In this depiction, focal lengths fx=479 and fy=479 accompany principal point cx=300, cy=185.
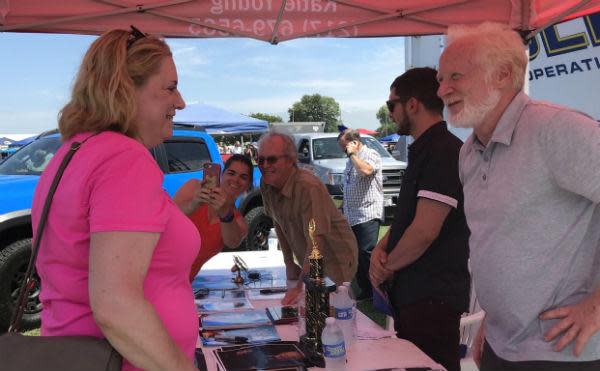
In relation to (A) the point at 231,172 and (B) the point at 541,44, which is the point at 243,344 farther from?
(B) the point at 541,44

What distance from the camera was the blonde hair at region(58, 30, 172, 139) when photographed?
1112 mm

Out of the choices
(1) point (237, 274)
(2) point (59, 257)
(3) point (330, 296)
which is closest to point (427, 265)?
(3) point (330, 296)

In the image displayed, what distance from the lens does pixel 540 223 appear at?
57.3 inches

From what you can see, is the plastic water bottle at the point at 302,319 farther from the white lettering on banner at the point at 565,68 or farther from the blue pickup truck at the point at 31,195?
the white lettering on banner at the point at 565,68

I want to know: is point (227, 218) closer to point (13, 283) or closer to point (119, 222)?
point (119, 222)

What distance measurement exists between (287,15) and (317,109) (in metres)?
105

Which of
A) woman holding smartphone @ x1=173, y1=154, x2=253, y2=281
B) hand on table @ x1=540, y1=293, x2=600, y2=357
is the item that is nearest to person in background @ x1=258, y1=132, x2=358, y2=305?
woman holding smartphone @ x1=173, y1=154, x2=253, y2=281

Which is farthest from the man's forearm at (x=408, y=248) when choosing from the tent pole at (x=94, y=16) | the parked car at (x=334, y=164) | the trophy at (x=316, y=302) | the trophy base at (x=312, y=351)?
the parked car at (x=334, y=164)

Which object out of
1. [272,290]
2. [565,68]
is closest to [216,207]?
[272,290]

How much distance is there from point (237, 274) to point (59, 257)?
210cm

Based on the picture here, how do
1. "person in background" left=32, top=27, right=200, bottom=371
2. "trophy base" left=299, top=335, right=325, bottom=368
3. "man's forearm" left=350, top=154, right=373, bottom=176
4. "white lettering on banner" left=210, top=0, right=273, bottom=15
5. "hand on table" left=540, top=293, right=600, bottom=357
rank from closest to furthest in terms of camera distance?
"person in background" left=32, top=27, right=200, bottom=371
"hand on table" left=540, top=293, right=600, bottom=357
"trophy base" left=299, top=335, right=325, bottom=368
"white lettering on banner" left=210, top=0, right=273, bottom=15
"man's forearm" left=350, top=154, right=373, bottom=176

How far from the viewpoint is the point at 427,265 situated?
2193 mm

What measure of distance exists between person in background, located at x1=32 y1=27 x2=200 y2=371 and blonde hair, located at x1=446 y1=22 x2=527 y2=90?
3.52 ft

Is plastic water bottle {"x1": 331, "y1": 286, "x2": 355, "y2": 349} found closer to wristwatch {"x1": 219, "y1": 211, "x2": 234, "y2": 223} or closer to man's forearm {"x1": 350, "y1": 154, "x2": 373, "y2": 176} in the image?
wristwatch {"x1": 219, "y1": 211, "x2": 234, "y2": 223}
